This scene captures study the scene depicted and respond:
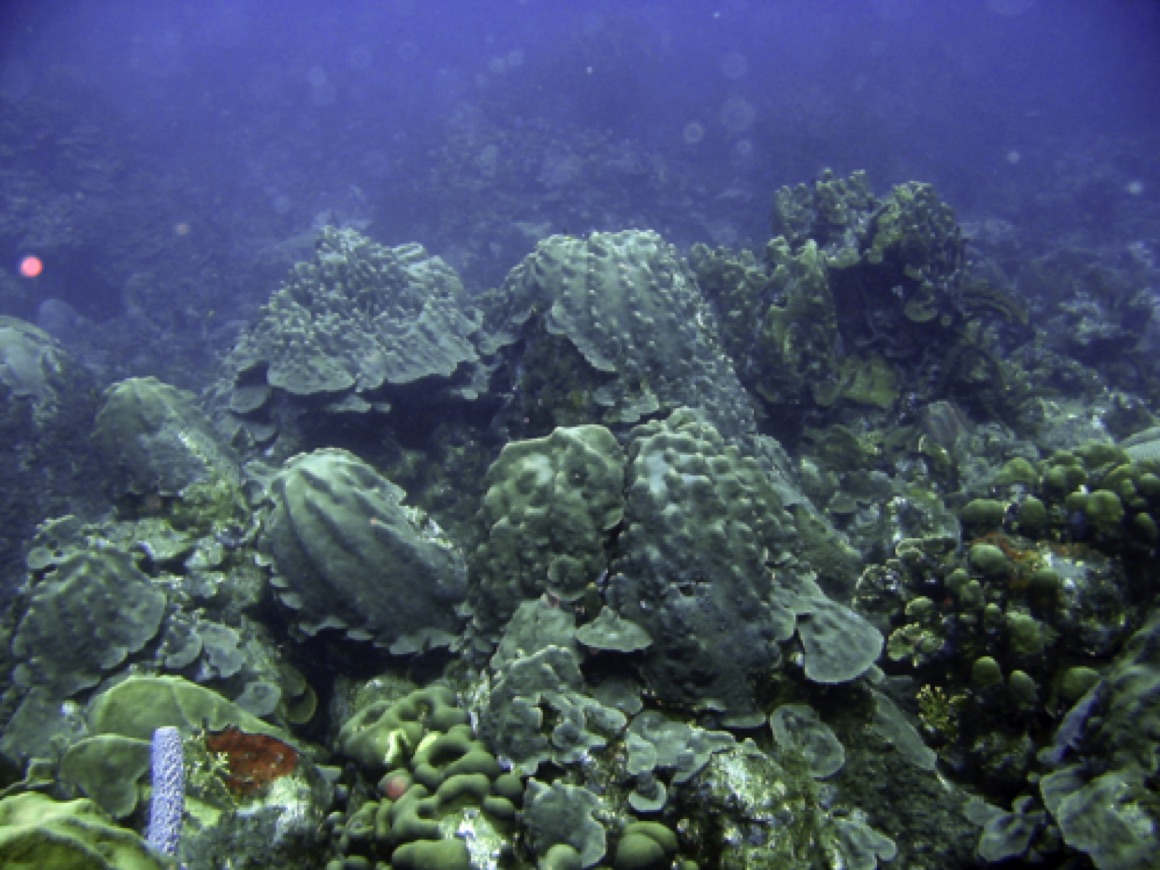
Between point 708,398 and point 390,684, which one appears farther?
point 708,398

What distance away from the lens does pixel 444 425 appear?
7805mm

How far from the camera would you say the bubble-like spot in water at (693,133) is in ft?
95.3

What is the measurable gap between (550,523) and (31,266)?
2481cm

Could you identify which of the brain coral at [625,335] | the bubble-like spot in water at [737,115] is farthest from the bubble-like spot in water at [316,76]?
the brain coral at [625,335]

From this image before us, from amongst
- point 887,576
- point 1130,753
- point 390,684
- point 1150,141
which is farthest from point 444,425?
point 1150,141

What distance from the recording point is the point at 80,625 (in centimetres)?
417

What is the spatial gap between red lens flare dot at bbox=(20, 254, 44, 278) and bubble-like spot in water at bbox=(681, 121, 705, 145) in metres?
25.9

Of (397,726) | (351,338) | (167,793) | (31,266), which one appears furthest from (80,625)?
(31,266)

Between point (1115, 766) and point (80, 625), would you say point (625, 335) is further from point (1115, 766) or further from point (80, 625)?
point (80, 625)

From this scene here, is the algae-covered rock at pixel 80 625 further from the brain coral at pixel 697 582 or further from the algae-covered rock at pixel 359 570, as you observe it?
the brain coral at pixel 697 582

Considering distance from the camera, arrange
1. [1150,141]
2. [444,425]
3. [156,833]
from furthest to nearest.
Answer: [1150,141] → [444,425] → [156,833]

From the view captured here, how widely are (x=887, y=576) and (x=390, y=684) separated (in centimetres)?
366

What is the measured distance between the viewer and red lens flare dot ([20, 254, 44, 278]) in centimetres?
1990

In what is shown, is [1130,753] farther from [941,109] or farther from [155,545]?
[941,109]
